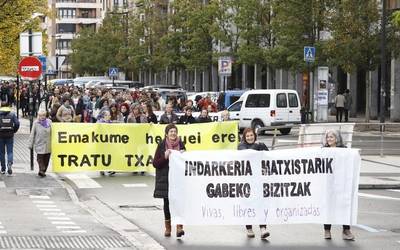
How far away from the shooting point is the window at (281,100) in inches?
1550

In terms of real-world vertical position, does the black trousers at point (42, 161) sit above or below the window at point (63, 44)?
below

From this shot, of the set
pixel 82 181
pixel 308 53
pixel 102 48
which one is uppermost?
pixel 102 48

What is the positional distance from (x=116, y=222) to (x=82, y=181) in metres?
6.73

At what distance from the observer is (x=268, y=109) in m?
39.3

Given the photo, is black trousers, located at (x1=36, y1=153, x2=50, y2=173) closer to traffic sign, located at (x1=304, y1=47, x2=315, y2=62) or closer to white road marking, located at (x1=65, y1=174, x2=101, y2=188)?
white road marking, located at (x1=65, y1=174, x2=101, y2=188)

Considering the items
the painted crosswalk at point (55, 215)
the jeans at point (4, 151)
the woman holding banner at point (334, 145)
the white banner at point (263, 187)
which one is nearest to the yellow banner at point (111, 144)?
the jeans at point (4, 151)

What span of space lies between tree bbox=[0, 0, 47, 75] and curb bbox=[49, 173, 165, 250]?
19757 mm

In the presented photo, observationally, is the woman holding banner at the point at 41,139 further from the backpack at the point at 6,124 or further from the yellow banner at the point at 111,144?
the backpack at the point at 6,124

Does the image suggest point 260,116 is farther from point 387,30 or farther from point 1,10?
point 1,10

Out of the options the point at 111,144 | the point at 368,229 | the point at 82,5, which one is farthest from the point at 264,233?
the point at 82,5

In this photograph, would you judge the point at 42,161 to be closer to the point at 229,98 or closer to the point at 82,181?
the point at 82,181

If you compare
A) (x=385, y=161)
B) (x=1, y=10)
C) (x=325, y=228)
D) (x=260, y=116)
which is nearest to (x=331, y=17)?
(x=260, y=116)

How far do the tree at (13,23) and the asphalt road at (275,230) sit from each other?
809 inches

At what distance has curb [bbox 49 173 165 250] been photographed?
42.8 feet
